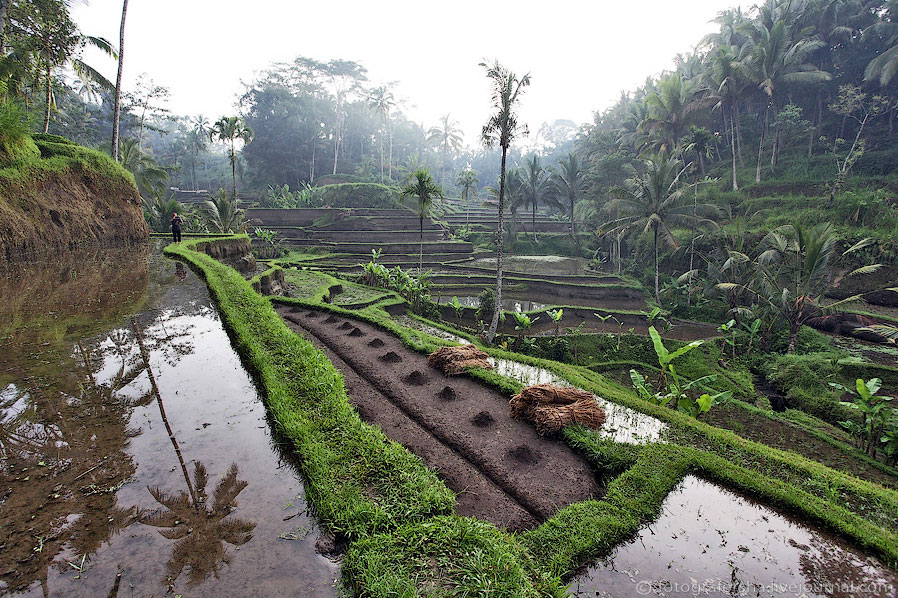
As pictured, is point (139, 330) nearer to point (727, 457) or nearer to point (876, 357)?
point (727, 457)

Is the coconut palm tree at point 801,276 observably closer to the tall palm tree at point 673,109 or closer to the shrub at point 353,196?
the tall palm tree at point 673,109

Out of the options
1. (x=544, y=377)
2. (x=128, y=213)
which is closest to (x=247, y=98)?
(x=128, y=213)

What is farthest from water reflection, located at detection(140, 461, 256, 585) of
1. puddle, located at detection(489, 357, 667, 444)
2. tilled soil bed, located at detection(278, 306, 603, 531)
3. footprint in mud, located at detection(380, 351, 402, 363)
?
footprint in mud, located at detection(380, 351, 402, 363)

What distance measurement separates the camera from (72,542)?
259 cm

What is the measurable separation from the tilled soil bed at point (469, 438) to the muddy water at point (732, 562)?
82cm

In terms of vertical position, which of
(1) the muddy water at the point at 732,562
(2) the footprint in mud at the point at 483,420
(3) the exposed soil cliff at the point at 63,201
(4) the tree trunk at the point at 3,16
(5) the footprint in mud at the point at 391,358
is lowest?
(1) the muddy water at the point at 732,562

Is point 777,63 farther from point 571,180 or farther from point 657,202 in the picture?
point 657,202

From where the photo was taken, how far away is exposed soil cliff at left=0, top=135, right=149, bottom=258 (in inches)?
380

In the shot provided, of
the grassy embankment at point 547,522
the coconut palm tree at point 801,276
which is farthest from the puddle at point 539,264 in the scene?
the grassy embankment at point 547,522

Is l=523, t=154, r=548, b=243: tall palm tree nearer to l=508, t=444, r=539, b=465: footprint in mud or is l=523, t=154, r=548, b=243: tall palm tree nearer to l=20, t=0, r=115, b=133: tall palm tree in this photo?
l=20, t=0, r=115, b=133: tall palm tree

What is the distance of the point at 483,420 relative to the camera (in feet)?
19.5

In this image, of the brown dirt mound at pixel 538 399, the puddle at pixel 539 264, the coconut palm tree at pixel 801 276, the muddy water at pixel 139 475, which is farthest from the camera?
the puddle at pixel 539 264

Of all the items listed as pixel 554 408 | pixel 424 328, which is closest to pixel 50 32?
pixel 424 328

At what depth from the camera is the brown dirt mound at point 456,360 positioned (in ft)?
25.7
